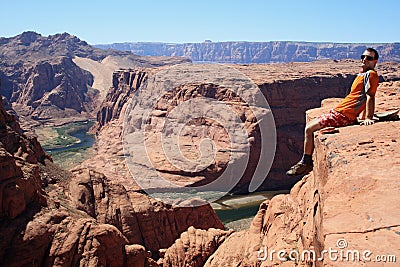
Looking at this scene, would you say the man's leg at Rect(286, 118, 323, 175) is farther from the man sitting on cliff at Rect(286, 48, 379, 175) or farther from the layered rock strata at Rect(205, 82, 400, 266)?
the layered rock strata at Rect(205, 82, 400, 266)

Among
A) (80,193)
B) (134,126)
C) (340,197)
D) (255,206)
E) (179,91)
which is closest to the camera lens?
(340,197)

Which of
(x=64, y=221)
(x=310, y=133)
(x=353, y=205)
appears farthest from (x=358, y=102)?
(x=64, y=221)

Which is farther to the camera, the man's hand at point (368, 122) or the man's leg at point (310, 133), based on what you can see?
the man's leg at point (310, 133)

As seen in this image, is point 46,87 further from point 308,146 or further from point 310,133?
point 310,133

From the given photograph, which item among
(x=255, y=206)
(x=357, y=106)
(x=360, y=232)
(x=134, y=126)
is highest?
(x=357, y=106)

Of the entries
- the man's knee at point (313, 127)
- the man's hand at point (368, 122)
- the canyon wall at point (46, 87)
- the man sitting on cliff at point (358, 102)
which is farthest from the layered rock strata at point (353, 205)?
the canyon wall at point (46, 87)

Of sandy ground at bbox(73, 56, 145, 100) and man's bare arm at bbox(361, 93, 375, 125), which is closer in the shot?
man's bare arm at bbox(361, 93, 375, 125)

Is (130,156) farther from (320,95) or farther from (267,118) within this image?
(320,95)

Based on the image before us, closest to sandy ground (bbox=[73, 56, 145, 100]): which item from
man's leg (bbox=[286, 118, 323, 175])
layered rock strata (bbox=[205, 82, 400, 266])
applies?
man's leg (bbox=[286, 118, 323, 175])

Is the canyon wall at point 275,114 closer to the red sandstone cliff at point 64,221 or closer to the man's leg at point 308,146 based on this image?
the red sandstone cliff at point 64,221

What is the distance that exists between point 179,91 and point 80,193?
46.9 meters

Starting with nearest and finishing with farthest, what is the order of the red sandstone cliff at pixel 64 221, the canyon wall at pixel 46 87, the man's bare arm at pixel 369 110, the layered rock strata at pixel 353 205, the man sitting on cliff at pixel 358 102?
1. the layered rock strata at pixel 353 205
2. the man's bare arm at pixel 369 110
3. the man sitting on cliff at pixel 358 102
4. the red sandstone cliff at pixel 64 221
5. the canyon wall at pixel 46 87

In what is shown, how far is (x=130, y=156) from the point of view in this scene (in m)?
59.5

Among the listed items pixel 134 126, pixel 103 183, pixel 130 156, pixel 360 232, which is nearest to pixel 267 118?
pixel 130 156
